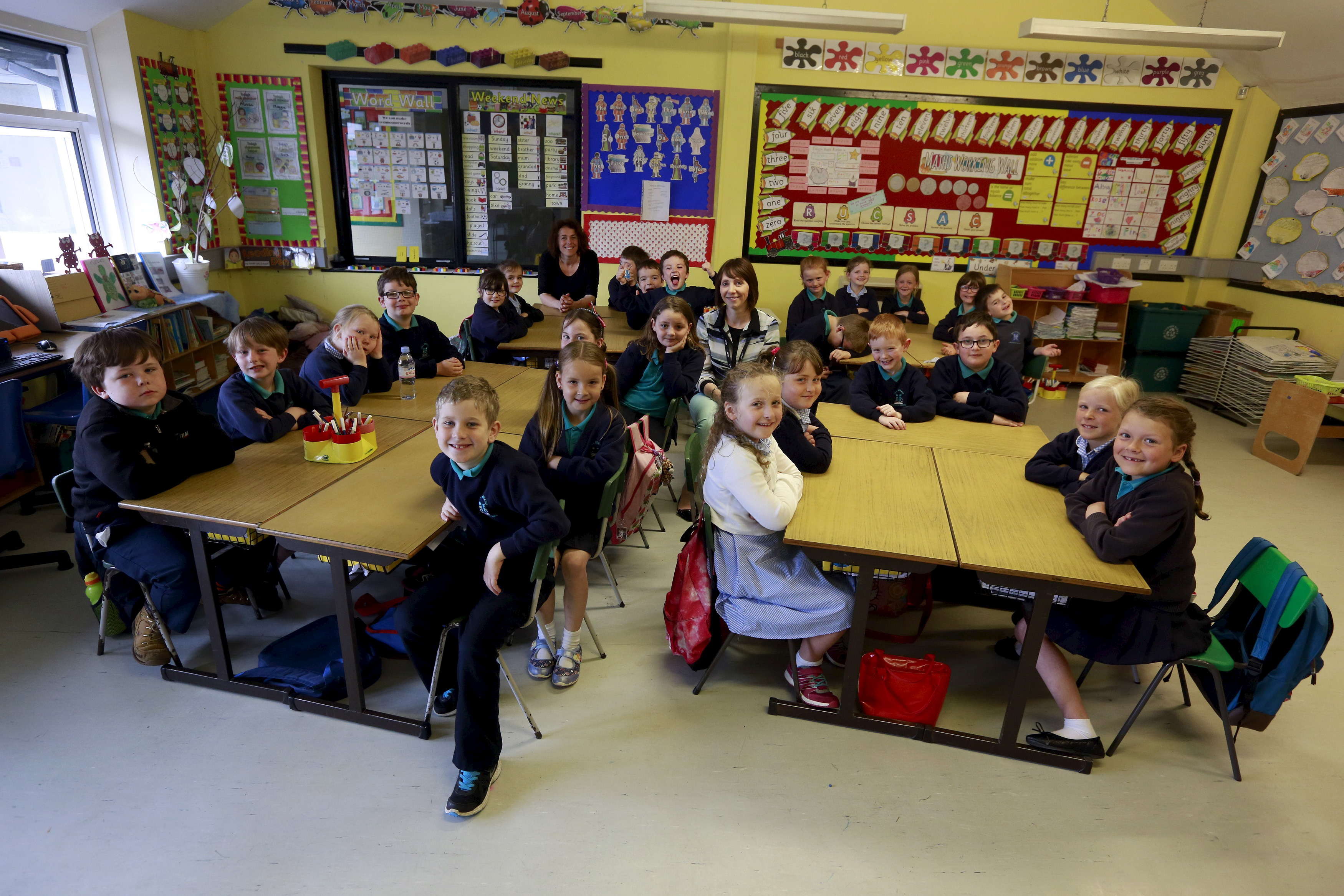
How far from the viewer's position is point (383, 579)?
3.27 m

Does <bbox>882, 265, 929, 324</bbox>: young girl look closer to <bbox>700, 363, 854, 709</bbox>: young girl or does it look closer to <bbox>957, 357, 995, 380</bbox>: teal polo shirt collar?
<bbox>957, 357, 995, 380</bbox>: teal polo shirt collar

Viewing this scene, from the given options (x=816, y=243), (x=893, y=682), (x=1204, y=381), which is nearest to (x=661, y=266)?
(x=816, y=243)

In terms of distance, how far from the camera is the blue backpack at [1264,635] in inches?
83.9

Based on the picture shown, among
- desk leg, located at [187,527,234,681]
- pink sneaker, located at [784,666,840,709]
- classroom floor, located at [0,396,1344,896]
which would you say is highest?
desk leg, located at [187,527,234,681]

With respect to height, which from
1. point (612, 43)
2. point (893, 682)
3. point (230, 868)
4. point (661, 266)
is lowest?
point (230, 868)

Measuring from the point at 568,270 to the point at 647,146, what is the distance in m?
1.60

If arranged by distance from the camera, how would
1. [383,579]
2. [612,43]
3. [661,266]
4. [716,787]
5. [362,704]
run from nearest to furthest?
1. [716,787]
2. [362,704]
3. [383,579]
4. [661,266]
5. [612,43]

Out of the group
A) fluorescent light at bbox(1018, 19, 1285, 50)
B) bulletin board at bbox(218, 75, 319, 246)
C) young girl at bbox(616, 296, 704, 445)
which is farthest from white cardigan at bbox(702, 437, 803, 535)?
bulletin board at bbox(218, 75, 319, 246)

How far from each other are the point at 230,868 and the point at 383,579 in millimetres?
1466

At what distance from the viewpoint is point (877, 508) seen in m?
2.46

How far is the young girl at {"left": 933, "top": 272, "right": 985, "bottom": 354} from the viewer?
5195mm

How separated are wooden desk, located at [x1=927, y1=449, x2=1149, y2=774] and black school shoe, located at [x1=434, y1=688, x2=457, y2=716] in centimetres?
154

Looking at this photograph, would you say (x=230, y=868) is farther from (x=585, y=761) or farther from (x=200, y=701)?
(x=585, y=761)

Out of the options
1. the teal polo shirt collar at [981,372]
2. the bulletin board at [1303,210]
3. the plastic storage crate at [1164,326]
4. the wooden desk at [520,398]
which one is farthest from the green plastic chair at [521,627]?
the bulletin board at [1303,210]
